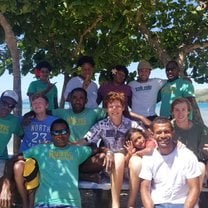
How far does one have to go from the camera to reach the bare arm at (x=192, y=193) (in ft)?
16.2

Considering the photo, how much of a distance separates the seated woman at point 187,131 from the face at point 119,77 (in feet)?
5.56

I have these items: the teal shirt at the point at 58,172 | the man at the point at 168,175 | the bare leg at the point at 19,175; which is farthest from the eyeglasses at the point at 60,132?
the man at the point at 168,175

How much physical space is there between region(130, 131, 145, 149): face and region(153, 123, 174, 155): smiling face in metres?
0.76

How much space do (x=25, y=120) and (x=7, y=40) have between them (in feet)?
7.17

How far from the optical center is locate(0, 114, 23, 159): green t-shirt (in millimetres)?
6516

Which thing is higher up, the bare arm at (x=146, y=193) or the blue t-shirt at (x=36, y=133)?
the blue t-shirt at (x=36, y=133)

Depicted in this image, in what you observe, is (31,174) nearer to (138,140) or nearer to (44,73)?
(138,140)

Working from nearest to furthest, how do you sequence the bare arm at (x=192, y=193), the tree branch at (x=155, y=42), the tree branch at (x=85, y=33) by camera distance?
the bare arm at (x=192, y=193), the tree branch at (x=85, y=33), the tree branch at (x=155, y=42)

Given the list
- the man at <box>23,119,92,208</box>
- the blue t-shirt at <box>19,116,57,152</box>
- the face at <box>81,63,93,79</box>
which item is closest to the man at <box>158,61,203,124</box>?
the face at <box>81,63,93,79</box>

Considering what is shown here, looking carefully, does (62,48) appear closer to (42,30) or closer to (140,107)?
(42,30)

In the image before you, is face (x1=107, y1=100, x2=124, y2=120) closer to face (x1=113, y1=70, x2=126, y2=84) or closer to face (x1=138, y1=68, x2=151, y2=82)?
face (x1=113, y1=70, x2=126, y2=84)

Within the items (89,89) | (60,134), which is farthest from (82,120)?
(89,89)

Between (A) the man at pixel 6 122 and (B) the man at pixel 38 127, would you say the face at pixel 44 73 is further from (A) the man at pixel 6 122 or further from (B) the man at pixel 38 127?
(B) the man at pixel 38 127

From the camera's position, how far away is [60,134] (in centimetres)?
556
